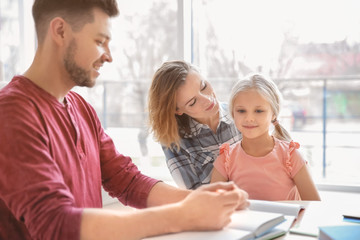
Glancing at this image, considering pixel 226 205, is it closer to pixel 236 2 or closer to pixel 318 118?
pixel 236 2

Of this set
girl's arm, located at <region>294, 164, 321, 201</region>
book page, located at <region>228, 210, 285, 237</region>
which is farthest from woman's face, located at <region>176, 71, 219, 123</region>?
book page, located at <region>228, 210, 285, 237</region>

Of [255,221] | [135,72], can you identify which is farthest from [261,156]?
[135,72]

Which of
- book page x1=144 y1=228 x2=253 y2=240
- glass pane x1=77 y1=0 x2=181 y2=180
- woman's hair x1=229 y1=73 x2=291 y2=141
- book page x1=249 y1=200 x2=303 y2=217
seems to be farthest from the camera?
glass pane x1=77 y1=0 x2=181 y2=180

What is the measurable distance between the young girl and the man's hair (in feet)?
2.49

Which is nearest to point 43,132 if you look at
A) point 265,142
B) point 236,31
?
point 265,142

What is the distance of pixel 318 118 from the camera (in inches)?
252

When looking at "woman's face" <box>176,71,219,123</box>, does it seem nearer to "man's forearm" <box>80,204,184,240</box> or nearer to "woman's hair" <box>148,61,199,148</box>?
"woman's hair" <box>148,61,199,148</box>

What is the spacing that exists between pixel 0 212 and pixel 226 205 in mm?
527

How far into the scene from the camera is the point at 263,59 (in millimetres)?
5230

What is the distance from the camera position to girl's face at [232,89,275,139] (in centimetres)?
167

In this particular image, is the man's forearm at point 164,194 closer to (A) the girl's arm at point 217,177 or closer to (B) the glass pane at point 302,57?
(A) the girl's arm at point 217,177

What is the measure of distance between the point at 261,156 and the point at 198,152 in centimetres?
35

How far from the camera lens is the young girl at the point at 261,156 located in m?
1.63

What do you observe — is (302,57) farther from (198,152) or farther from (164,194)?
(164,194)
